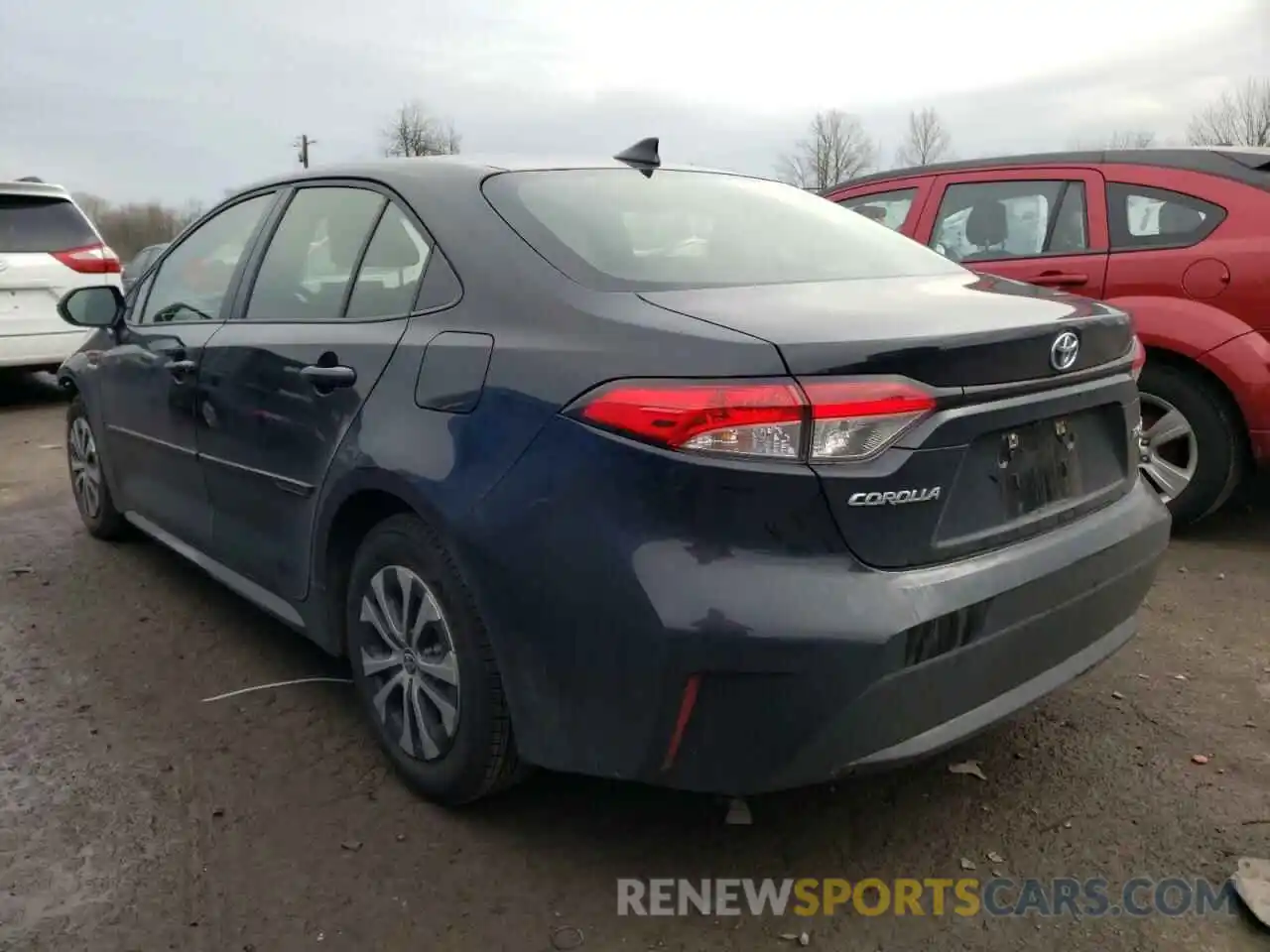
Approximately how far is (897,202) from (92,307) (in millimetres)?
3907

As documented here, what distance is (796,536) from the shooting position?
1.95 meters

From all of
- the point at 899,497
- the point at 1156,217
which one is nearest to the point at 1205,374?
the point at 1156,217

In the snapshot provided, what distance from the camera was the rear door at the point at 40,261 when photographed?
8.25m

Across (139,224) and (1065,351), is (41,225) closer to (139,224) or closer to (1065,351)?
(1065,351)

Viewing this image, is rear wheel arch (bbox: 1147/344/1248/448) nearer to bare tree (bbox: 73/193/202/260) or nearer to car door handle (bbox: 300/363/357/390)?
car door handle (bbox: 300/363/357/390)

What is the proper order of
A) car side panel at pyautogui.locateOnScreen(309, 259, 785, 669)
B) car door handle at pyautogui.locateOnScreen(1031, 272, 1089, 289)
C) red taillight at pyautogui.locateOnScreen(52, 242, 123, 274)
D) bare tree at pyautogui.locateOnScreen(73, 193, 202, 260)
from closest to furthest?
car side panel at pyautogui.locateOnScreen(309, 259, 785, 669) < car door handle at pyautogui.locateOnScreen(1031, 272, 1089, 289) < red taillight at pyautogui.locateOnScreen(52, 242, 123, 274) < bare tree at pyautogui.locateOnScreen(73, 193, 202, 260)

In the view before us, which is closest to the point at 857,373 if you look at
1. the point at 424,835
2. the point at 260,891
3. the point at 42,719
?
the point at 424,835

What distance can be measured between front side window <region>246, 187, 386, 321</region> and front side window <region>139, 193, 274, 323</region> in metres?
0.24

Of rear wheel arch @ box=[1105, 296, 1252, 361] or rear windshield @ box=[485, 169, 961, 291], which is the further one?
rear wheel arch @ box=[1105, 296, 1252, 361]

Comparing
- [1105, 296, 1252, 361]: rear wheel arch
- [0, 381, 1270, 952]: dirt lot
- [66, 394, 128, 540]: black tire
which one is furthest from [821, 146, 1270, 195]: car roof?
[66, 394, 128, 540]: black tire

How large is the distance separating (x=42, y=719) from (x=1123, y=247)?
4.59 m

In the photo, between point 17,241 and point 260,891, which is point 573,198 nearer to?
point 260,891

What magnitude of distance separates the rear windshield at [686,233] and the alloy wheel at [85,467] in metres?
2.86

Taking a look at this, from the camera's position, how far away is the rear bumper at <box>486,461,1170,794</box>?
6.34 feet
